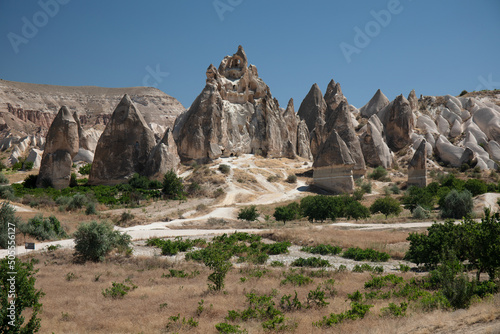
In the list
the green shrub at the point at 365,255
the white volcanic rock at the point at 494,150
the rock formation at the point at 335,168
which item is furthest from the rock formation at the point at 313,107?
the green shrub at the point at 365,255

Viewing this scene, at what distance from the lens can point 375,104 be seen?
185 feet

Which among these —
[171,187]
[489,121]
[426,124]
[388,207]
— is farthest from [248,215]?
[489,121]

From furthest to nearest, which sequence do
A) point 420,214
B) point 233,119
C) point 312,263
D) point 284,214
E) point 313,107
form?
point 313,107 < point 233,119 < point 284,214 < point 420,214 < point 312,263

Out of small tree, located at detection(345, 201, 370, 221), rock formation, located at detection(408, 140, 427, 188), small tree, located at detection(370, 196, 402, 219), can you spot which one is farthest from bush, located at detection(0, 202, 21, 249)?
rock formation, located at detection(408, 140, 427, 188)

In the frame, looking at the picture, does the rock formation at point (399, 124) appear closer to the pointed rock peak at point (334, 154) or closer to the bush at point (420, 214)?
the pointed rock peak at point (334, 154)

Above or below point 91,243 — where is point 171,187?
above

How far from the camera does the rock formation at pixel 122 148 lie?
31188 millimetres

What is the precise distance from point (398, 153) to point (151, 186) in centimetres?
2962

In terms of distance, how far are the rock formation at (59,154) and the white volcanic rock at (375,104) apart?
132ft

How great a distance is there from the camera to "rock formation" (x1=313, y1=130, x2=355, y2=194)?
31.3 meters

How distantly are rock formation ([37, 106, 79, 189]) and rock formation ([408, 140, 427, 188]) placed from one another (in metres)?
25.7

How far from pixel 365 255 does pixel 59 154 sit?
23799 mm

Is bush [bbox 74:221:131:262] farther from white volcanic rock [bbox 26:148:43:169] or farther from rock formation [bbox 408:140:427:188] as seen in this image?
white volcanic rock [bbox 26:148:43:169]

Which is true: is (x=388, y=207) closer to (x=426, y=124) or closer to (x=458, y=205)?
(x=458, y=205)
